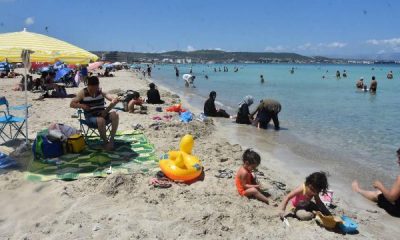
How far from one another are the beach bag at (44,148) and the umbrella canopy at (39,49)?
1.43m

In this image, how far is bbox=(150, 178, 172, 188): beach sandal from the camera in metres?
4.97

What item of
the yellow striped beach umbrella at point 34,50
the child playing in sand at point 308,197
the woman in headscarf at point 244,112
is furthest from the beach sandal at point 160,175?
the woman in headscarf at point 244,112

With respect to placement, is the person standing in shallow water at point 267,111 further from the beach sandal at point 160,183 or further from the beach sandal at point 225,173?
the beach sandal at point 160,183

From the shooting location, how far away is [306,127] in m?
11.6

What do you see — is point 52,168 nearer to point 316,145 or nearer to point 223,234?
point 223,234

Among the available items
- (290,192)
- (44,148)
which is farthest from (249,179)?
(44,148)

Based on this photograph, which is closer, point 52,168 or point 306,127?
point 52,168

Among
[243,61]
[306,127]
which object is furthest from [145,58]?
[306,127]

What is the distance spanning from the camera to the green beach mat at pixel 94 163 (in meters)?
5.32

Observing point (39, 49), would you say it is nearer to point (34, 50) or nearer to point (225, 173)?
point (34, 50)

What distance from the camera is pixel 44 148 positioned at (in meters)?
5.87

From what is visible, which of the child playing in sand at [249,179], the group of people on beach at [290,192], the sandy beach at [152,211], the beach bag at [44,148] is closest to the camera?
the sandy beach at [152,211]

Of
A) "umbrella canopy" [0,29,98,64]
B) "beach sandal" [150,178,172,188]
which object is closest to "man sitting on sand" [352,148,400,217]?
"beach sandal" [150,178,172,188]

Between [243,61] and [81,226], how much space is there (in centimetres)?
19787
